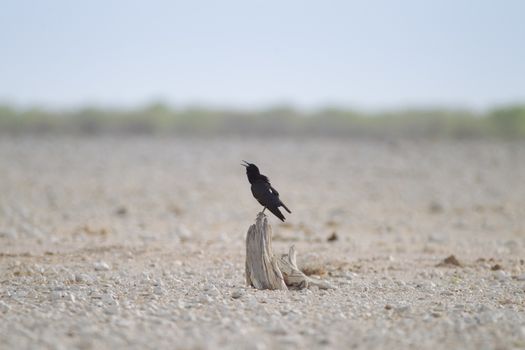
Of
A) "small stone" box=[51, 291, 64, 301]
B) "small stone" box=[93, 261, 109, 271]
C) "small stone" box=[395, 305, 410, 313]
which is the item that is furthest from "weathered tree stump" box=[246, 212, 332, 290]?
"small stone" box=[93, 261, 109, 271]

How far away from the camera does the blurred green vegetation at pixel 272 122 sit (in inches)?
1257

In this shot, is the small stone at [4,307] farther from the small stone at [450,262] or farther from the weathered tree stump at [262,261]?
the small stone at [450,262]

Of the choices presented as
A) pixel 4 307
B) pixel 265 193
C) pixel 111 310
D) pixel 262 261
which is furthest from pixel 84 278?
pixel 265 193

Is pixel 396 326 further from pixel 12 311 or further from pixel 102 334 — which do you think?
pixel 12 311

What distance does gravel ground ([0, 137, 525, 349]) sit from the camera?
659 cm

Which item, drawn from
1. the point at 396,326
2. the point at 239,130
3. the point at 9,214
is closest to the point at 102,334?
the point at 396,326

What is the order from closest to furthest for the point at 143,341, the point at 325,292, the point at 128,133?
the point at 143,341 < the point at 325,292 < the point at 128,133

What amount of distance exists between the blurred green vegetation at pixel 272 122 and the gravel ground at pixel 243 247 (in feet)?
15.5

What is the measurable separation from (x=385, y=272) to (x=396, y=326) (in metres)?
3.29

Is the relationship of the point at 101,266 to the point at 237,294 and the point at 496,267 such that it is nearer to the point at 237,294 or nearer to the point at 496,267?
the point at 237,294

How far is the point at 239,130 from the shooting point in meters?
33.3

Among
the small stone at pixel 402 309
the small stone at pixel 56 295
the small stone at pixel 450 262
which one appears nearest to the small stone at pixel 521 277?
the small stone at pixel 450 262

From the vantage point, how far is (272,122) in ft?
112

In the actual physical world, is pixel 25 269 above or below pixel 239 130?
below
